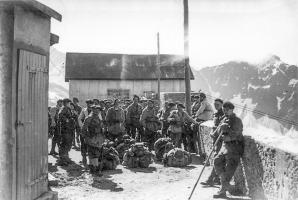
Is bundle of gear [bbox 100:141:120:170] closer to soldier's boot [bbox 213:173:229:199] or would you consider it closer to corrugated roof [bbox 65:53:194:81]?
soldier's boot [bbox 213:173:229:199]

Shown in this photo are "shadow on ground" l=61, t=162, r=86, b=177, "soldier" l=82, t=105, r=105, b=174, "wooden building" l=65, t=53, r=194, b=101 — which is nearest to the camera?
"soldier" l=82, t=105, r=105, b=174

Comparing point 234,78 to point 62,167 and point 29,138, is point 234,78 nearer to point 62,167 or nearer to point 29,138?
point 62,167

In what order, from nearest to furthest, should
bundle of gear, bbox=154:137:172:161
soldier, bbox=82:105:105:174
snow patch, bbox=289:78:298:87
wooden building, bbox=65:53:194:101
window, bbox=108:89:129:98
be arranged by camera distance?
soldier, bbox=82:105:105:174 < bundle of gear, bbox=154:137:172:161 < wooden building, bbox=65:53:194:101 < window, bbox=108:89:129:98 < snow patch, bbox=289:78:298:87

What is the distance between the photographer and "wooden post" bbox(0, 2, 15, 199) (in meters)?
5.53

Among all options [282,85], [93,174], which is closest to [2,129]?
[93,174]

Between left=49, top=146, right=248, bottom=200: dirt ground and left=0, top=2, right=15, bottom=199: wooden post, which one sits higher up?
left=0, top=2, right=15, bottom=199: wooden post

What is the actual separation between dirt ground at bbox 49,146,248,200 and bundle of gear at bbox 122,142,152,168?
8.5 inches

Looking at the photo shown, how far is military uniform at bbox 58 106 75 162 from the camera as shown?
11.1m

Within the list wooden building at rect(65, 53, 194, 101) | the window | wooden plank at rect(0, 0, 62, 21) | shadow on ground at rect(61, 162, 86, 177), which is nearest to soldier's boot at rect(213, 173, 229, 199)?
shadow on ground at rect(61, 162, 86, 177)

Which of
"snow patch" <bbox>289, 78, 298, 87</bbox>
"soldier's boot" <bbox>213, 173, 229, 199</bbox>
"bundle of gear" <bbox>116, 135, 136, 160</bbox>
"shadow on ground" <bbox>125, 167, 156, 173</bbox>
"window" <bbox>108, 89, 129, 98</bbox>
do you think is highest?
"snow patch" <bbox>289, 78, 298, 87</bbox>

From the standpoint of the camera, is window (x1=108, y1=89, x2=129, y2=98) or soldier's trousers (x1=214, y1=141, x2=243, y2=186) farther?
window (x1=108, y1=89, x2=129, y2=98)

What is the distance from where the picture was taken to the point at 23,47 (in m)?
5.84

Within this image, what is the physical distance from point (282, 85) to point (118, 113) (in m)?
46.1

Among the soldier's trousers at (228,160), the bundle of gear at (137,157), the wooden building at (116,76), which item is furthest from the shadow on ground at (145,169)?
the wooden building at (116,76)
